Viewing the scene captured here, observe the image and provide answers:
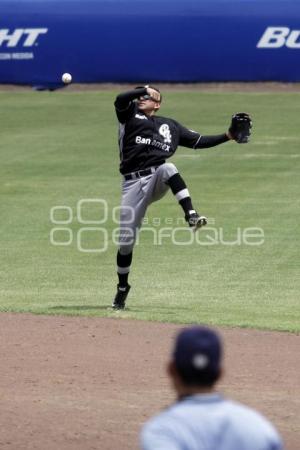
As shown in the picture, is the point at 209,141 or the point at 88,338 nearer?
the point at 88,338

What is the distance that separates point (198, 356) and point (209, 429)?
235 mm

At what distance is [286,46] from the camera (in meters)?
29.7

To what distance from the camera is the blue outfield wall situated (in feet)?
97.1

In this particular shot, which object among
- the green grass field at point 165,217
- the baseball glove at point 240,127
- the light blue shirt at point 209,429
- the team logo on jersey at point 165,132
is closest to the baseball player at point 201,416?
the light blue shirt at point 209,429

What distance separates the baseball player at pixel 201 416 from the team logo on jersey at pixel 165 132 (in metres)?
7.51

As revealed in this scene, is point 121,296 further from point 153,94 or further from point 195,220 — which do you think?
point 153,94

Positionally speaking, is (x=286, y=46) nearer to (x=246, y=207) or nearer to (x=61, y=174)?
(x=61, y=174)

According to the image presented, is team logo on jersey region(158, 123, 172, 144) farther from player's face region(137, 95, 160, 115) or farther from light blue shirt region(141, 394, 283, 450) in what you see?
light blue shirt region(141, 394, 283, 450)

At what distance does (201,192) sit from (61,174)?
296 cm

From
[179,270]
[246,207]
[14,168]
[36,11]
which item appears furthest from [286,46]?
[179,270]

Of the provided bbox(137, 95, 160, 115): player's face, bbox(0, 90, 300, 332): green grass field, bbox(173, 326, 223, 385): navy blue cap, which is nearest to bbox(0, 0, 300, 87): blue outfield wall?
bbox(0, 90, 300, 332): green grass field

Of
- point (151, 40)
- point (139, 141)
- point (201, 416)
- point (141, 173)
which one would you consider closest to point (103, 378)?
point (141, 173)

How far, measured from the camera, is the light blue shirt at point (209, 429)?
377 cm

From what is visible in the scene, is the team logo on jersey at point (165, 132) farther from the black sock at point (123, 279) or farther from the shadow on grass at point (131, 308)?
the shadow on grass at point (131, 308)
